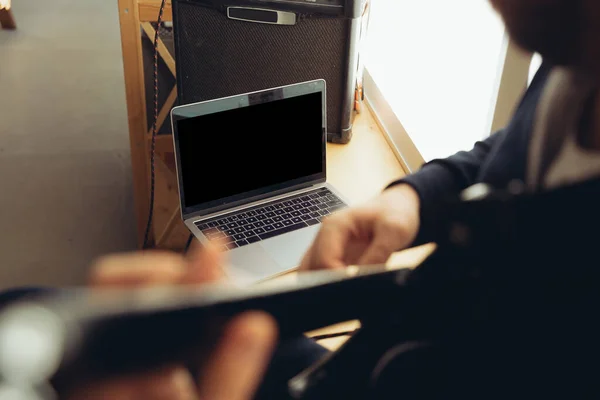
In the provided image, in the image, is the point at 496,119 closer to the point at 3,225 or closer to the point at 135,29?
the point at 135,29

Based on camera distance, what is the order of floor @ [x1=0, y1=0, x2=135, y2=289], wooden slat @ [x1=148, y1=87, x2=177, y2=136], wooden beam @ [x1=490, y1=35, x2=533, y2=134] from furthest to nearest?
1. floor @ [x1=0, y1=0, x2=135, y2=289]
2. wooden slat @ [x1=148, y1=87, x2=177, y2=136]
3. wooden beam @ [x1=490, y1=35, x2=533, y2=134]

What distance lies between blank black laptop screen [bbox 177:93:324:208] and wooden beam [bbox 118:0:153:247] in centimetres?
50

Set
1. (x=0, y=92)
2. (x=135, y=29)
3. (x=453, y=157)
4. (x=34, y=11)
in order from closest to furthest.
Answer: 1. (x=453, y=157)
2. (x=135, y=29)
3. (x=0, y=92)
4. (x=34, y=11)

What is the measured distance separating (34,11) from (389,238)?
11.2 ft

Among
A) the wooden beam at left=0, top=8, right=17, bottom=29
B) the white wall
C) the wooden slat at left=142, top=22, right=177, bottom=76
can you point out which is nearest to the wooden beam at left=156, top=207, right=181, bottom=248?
the wooden slat at left=142, top=22, right=177, bottom=76

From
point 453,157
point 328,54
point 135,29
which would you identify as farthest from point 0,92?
point 453,157

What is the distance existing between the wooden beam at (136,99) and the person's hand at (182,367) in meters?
1.14

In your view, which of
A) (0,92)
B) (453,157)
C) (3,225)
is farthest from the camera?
(0,92)

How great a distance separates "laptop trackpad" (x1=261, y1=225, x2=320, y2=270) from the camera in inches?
35.1

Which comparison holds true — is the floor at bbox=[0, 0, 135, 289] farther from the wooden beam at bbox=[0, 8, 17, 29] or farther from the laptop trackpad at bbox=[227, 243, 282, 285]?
the laptop trackpad at bbox=[227, 243, 282, 285]

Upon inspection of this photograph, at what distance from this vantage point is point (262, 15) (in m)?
1.08

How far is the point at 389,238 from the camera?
46cm

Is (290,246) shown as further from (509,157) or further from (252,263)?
(509,157)

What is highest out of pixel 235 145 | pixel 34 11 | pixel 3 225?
pixel 235 145
